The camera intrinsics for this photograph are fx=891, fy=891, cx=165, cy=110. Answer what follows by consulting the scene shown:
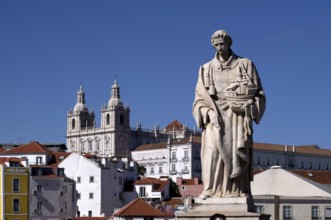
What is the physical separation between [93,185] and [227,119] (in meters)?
85.0

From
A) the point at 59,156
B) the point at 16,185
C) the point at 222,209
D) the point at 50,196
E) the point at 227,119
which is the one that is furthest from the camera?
the point at 59,156

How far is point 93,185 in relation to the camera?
94.3m

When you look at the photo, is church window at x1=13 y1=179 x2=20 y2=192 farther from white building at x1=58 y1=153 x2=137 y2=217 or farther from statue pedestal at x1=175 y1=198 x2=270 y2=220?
statue pedestal at x1=175 y1=198 x2=270 y2=220

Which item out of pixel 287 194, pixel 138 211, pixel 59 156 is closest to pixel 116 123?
pixel 59 156

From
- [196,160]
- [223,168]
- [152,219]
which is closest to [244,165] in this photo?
[223,168]

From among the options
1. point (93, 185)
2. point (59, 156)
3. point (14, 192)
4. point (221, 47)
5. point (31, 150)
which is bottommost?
point (14, 192)

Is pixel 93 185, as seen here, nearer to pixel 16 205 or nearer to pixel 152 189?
pixel 152 189

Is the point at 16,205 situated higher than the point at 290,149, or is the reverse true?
the point at 290,149

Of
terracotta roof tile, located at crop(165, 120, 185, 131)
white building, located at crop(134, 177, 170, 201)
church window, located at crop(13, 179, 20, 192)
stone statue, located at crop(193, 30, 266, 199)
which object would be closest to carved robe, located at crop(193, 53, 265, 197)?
stone statue, located at crop(193, 30, 266, 199)

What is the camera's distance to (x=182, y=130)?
186625 millimetres

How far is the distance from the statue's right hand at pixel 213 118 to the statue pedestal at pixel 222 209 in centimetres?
84

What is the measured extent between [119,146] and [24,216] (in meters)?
99.6

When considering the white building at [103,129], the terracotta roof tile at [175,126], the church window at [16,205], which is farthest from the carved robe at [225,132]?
the terracotta roof tile at [175,126]

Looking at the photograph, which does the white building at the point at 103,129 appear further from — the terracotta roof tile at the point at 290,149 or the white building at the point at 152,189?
the white building at the point at 152,189
